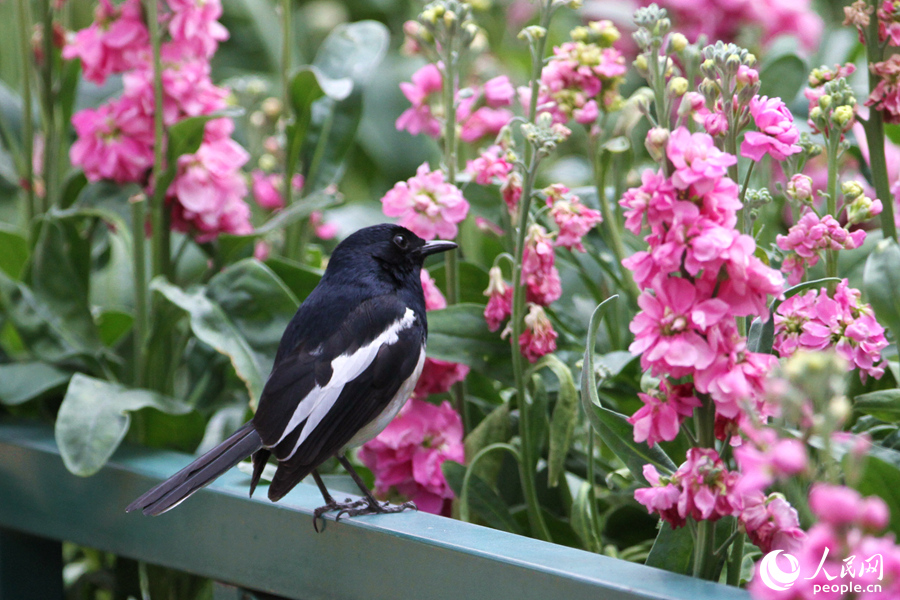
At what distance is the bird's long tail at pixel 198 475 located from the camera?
43.1 inches

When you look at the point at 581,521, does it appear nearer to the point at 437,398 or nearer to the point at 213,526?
the point at 437,398

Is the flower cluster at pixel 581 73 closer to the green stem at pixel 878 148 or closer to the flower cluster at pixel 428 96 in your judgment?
the flower cluster at pixel 428 96

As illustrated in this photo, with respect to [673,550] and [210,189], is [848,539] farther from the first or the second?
[210,189]

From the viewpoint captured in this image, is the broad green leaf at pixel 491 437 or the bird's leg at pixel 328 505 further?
the broad green leaf at pixel 491 437

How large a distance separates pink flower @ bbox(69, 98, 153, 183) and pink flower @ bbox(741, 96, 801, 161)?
1.06 meters

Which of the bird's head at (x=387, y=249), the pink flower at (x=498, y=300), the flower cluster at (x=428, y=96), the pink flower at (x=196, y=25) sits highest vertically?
the pink flower at (x=196, y=25)

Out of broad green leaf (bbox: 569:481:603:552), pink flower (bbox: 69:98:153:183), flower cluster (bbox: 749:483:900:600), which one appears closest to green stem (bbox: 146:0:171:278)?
pink flower (bbox: 69:98:153:183)

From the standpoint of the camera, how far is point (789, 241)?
92cm

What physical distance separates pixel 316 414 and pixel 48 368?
707mm

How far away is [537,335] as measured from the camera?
1.14 m

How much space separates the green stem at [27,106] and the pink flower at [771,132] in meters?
1.34

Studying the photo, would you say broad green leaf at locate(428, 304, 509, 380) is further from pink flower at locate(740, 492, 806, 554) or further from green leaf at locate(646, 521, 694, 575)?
pink flower at locate(740, 492, 806, 554)

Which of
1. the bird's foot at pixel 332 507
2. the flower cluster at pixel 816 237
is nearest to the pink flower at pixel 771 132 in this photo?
the flower cluster at pixel 816 237

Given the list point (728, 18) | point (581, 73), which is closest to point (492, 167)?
point (581, 73)
